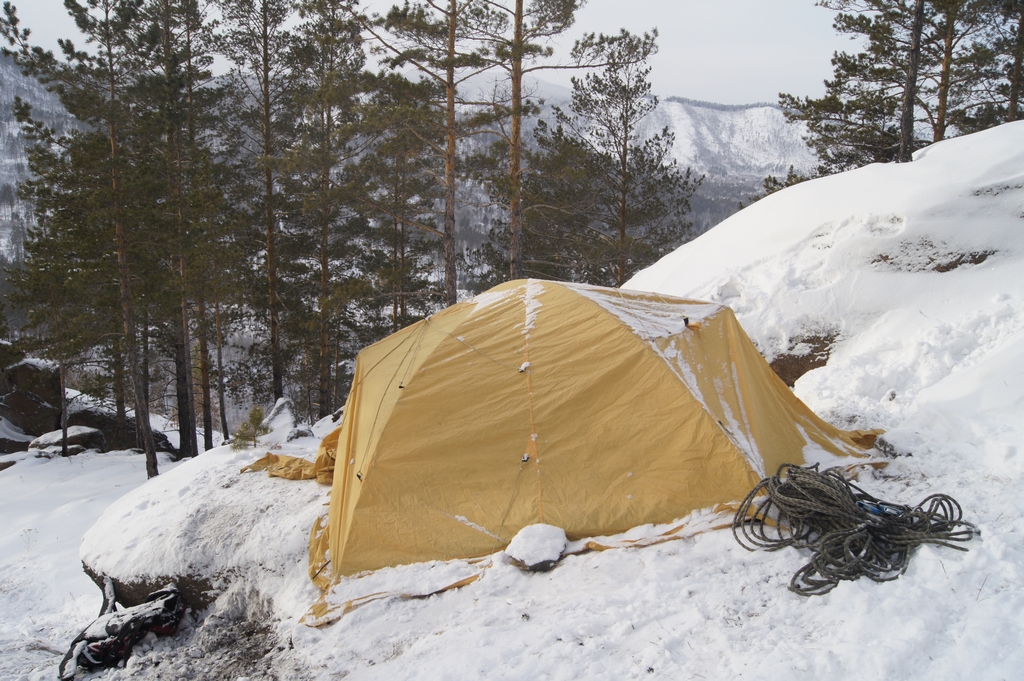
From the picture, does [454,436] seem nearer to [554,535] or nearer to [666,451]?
[554,535]

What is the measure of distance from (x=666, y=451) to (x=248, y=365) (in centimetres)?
1515

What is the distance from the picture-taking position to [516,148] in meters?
11.2

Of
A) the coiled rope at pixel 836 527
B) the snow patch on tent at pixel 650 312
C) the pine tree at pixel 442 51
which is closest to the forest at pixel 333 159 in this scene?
the pine tree at pixel 442 51

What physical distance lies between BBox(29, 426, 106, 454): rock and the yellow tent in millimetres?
15638

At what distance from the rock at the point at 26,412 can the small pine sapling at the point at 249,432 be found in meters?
15.9

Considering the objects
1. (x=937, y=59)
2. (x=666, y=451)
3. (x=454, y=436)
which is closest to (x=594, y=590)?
(x=666, y=451)

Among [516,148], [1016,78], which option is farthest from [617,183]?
[1016,78]

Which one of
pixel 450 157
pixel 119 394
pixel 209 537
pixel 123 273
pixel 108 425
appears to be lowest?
pixel 108 425

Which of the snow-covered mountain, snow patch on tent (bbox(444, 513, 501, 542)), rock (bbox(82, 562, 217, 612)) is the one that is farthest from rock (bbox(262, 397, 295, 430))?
the snow-covered mountain

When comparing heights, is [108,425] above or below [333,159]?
below

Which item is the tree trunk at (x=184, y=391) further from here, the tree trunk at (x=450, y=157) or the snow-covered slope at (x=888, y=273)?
the snow-covered slope at (x=888, y=273)

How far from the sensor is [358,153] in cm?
1244

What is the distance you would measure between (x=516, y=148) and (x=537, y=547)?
8.82 meters

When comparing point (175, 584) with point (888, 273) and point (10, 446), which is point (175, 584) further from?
point (10, 446)
